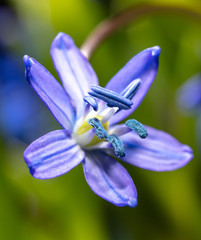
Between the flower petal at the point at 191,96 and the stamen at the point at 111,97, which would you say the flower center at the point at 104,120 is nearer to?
the stamen at the point at 111,97

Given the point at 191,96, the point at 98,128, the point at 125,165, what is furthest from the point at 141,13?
the point at 98,128

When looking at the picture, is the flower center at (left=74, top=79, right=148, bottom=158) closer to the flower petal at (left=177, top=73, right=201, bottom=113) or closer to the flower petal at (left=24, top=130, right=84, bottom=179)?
the flower petal at (left=24, top=130, right=84, bottom=179)

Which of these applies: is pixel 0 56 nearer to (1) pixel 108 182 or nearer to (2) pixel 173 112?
(2) pixel 173 112

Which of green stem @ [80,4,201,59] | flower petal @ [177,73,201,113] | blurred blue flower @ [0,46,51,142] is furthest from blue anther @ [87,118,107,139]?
blurred blue flower @ [0,46,51,142]

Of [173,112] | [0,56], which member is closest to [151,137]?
[173,112]

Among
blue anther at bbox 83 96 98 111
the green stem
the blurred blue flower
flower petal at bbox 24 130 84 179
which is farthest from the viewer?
the blurred blue flower

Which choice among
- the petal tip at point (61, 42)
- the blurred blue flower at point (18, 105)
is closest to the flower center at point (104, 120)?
the petal tip at point (61, 42)
